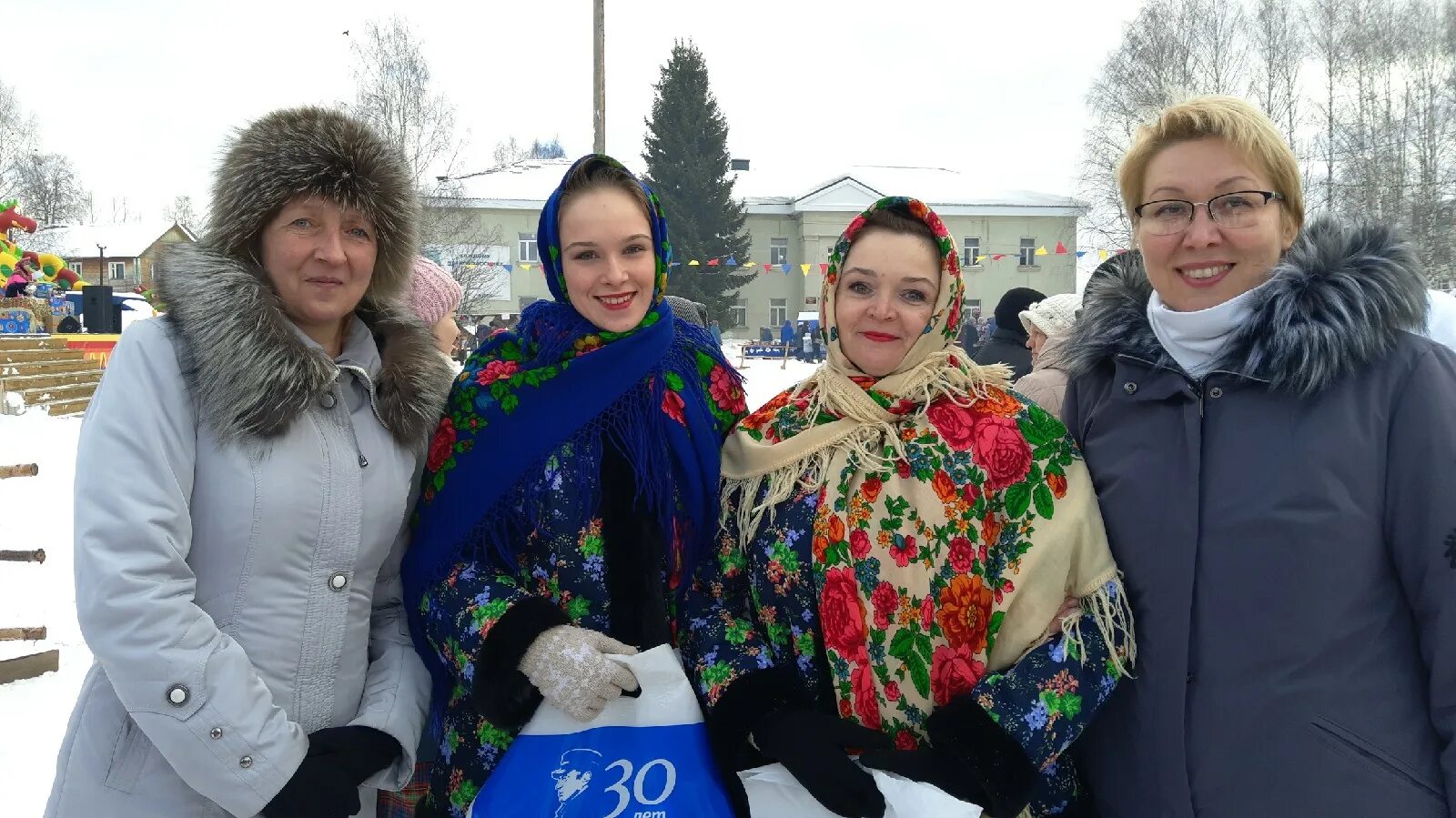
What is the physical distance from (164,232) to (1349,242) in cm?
5280

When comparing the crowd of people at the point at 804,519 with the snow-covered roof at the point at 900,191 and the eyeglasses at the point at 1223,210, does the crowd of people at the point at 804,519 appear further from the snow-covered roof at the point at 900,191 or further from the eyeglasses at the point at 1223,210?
the snow-covered roof at the point at 900,191

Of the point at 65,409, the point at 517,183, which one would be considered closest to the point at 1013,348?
the point at 65,409

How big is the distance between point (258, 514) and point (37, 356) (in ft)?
50.1

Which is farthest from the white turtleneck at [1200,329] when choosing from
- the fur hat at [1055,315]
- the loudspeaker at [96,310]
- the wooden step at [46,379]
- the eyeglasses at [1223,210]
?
the loudspeaker at [96,310]

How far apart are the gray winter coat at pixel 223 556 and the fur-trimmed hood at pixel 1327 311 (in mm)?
1635

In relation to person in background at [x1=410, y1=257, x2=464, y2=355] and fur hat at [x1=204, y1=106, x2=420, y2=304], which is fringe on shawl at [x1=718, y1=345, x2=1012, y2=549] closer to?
fur hat at [x1=204, y1=106, x2=420, y2=304]

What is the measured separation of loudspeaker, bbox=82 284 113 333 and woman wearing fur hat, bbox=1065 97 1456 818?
21.2m

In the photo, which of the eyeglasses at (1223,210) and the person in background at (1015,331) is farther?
the person in background at (1015,331)

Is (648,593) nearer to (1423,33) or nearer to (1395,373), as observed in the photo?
(1395,373)

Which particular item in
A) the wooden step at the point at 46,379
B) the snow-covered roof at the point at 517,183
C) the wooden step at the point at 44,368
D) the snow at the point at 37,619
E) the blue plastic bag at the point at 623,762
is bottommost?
the snow at the point at 37,619

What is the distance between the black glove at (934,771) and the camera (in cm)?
171

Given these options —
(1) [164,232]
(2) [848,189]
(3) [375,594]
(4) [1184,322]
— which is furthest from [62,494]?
(1) [164,232]

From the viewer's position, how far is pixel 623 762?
183 cm

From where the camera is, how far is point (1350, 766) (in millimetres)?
1589
